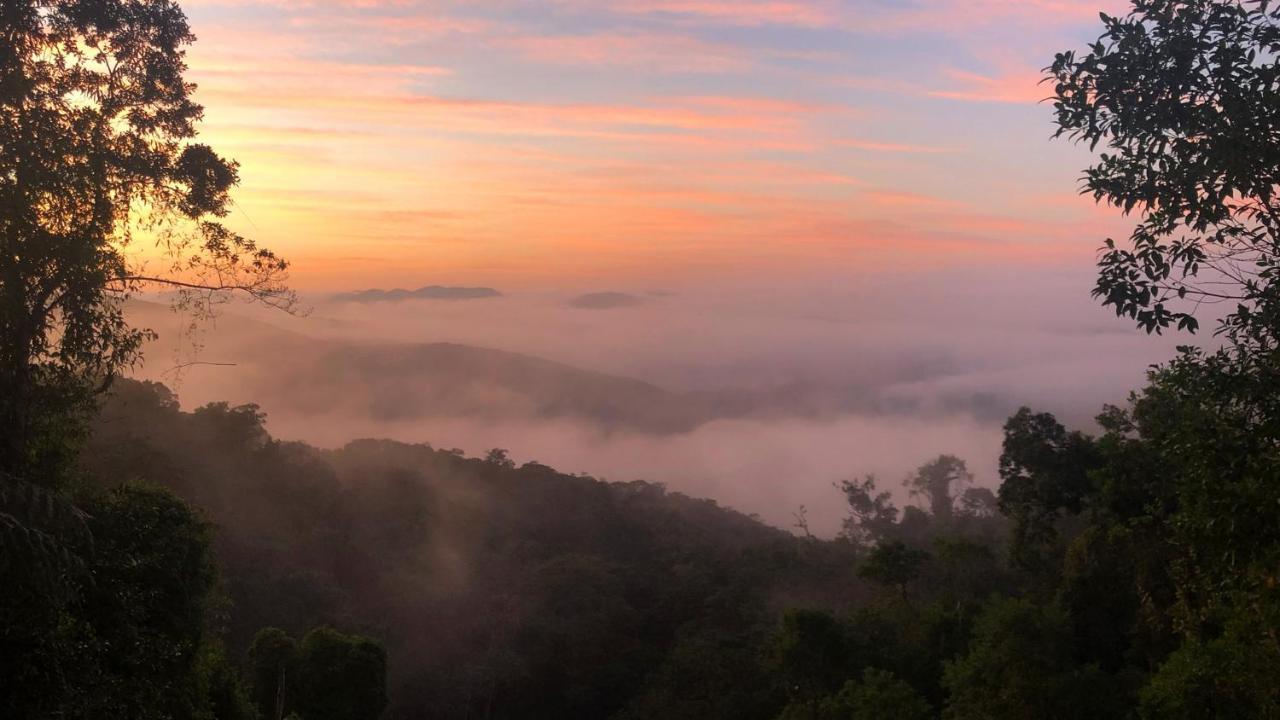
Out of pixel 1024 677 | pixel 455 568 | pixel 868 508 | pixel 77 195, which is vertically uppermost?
pixel 77 195

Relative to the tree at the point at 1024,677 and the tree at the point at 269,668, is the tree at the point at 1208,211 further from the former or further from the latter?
the tree at the point at 269,668

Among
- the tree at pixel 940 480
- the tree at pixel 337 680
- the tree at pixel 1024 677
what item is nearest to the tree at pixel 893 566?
the tree at pixel 1024 677

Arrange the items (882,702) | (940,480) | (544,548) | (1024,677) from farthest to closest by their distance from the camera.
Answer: (940,480)
(544,548)
(882,702)
(1024,677)

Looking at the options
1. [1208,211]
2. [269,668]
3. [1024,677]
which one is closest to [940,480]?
[1024,677]

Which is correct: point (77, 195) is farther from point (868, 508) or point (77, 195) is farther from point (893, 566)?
point (868, 508)

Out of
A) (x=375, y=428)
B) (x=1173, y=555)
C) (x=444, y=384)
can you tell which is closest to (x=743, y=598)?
(x=1173, y=555)

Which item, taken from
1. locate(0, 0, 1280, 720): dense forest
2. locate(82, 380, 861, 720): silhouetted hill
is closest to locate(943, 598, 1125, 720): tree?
locate(0, 0, 1280, 720): dense forest
